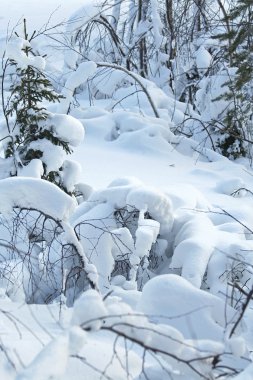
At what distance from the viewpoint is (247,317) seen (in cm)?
475

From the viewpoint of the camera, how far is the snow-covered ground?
7.70 ft

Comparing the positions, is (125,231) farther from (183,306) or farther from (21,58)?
(183,306)

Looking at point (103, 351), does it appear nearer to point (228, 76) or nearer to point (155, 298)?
point (155, 298)

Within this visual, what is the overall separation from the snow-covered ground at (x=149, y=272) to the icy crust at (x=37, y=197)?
0.4 inches

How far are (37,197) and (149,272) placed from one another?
138 centimetres

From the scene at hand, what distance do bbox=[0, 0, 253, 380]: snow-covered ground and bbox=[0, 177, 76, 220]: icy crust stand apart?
1 centimetres

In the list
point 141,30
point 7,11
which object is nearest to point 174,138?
point 141,30

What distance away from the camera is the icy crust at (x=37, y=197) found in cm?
496

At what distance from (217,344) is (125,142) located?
7.27m

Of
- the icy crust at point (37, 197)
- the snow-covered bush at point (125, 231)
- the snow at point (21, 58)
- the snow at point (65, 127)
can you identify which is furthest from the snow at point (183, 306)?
the snow at point (21, 58)

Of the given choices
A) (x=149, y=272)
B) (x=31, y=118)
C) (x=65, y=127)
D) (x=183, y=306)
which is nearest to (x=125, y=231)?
(x=149, y=272)

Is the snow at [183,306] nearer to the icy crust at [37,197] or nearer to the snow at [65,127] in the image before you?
the icy crust at [37,197]

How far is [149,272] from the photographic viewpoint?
5910mm

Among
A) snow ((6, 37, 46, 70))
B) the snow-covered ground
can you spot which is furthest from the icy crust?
snow ((6, 37, 46, 70))
